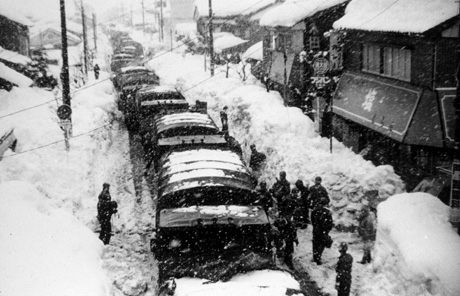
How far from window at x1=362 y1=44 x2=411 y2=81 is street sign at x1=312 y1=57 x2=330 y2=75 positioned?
1.37 meters

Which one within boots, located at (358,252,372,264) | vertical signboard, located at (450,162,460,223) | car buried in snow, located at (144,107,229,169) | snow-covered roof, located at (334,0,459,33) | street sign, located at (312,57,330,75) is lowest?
boots, located at (358,252,372,264)

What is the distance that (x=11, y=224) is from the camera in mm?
8180

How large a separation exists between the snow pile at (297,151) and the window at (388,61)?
9.44 feet

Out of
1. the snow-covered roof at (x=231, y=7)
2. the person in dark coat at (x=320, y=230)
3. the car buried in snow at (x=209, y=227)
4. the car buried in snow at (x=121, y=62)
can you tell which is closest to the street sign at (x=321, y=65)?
the person in dark coat at (x=320, y=230)

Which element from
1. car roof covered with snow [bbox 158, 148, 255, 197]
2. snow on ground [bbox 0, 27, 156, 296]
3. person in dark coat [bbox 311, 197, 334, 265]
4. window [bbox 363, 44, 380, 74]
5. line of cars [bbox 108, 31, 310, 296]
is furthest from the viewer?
window [bbox 363, 44, 380, 74]

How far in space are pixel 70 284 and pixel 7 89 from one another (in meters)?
16.4

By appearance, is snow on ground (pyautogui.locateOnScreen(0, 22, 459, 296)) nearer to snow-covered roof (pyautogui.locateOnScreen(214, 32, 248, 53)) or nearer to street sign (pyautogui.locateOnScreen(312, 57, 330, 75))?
street sign (pyautogui.locateOnScreen(312, 57, 330, 75))

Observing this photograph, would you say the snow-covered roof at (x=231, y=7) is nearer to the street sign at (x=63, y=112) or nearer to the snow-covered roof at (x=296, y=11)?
the snow-covered roof at (x=296, y=11)

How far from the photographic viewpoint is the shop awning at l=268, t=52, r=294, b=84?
2019 cm

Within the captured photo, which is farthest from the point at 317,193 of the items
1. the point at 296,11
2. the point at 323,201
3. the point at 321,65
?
the point at 296,11

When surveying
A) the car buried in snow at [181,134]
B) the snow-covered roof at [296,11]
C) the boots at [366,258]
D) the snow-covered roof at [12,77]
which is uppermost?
the snow-covered roof at [296,11]

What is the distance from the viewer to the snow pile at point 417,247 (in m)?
7.01

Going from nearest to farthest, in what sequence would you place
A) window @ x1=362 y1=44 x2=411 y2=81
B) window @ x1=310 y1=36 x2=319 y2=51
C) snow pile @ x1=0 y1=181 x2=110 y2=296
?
snow pile @ x1=0 y1=181 x2=110 y2=296 < window @ x1=362 y1=44 x2=411 y2=81 < window @ x1=310 y1=36 x2=319 y2=51

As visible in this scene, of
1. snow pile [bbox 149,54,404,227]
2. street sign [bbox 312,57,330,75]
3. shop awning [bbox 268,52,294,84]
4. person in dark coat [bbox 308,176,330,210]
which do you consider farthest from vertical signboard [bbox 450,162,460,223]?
shop awning [bbox 268,52,294,84]
